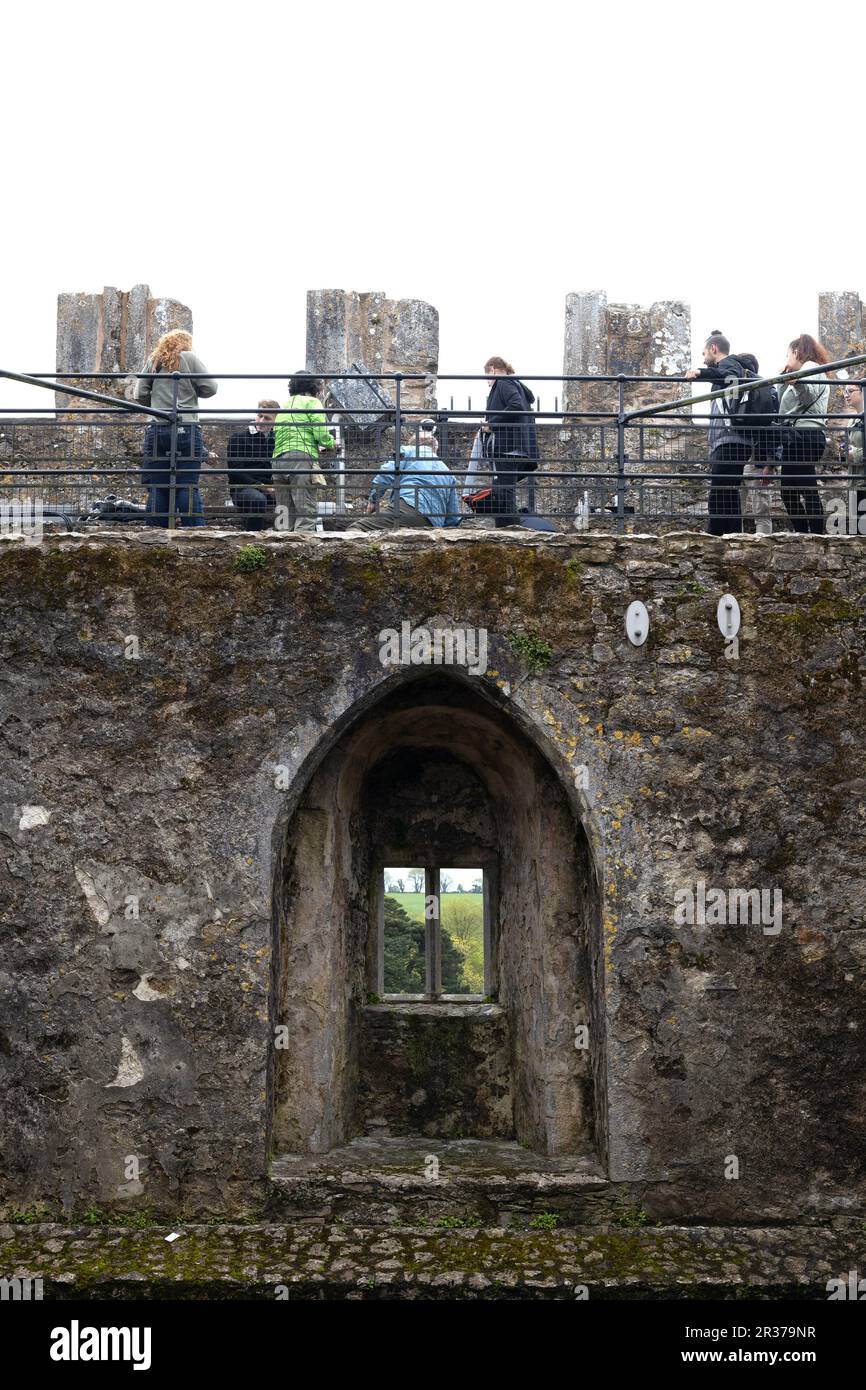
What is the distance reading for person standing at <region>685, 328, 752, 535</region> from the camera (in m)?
9.46

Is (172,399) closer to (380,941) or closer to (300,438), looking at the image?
(300,438)

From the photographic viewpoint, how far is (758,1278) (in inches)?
297

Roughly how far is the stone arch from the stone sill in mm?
451

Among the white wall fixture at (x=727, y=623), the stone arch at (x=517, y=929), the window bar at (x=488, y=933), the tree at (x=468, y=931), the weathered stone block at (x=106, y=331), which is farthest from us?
the tree at (x=468, y=931)

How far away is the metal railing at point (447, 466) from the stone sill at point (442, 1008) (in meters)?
3.69

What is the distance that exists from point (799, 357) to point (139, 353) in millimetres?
6190

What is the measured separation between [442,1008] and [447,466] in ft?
13.5

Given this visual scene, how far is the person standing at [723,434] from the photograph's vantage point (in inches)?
372

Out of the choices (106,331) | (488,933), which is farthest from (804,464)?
(106,331)

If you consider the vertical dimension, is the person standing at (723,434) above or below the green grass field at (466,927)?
above

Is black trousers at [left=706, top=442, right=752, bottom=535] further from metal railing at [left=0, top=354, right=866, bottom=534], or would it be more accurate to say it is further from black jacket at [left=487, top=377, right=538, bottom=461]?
black jacket at [left=487, top=377, right=538, bottom=461]

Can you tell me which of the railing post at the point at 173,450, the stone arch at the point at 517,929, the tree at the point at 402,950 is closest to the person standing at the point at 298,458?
the railing post at the point at 173,450

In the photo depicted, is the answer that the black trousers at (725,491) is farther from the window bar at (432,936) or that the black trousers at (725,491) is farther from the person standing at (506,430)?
the window bar at (432,936)

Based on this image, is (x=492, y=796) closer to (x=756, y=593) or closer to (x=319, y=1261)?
(x=756, y=593)
